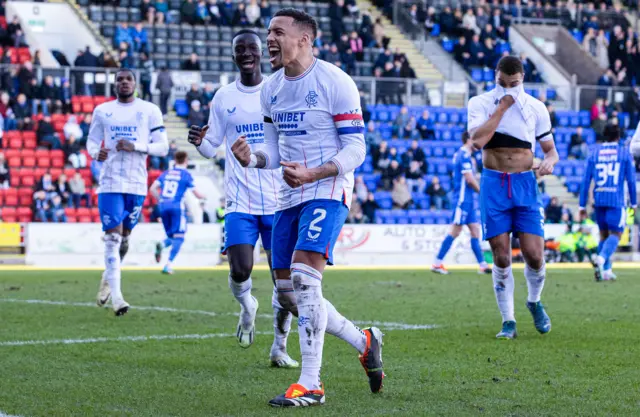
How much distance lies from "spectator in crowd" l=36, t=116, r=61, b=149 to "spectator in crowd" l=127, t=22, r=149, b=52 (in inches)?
196

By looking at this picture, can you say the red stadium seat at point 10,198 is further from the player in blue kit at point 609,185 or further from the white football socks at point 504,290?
the white football socks at point 504,290

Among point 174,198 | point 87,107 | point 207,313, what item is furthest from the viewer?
point 87,107

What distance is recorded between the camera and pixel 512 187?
955cm

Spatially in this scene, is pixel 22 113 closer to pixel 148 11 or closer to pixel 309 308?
pixel 148 11

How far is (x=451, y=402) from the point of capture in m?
6.00

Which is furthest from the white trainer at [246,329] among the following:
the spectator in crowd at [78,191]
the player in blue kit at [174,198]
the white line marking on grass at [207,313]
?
the spectator in crowd at [78,191]

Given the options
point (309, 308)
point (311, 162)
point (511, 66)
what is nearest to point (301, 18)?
point (311, 162)

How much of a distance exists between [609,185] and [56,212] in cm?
1382

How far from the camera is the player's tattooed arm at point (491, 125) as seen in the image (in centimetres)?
916

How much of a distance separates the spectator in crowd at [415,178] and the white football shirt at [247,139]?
895 inches

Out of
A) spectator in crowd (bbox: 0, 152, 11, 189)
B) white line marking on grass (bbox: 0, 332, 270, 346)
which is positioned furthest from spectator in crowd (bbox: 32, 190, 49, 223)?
white line marking on grass (bbox: 0, 332, 270, 346)

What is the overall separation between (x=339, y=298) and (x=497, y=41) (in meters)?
26.0

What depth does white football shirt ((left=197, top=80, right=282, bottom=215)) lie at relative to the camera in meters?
8.45

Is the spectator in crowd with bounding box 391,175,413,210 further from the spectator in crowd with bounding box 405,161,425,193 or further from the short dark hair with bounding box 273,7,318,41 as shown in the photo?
the short dark hair with bounding box 273,7,318,41
